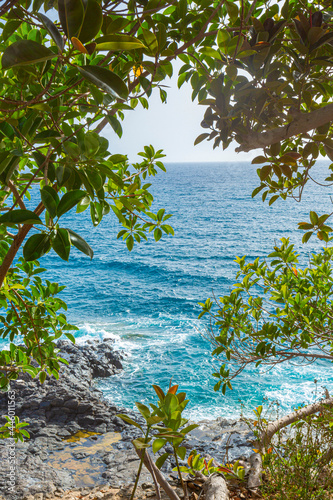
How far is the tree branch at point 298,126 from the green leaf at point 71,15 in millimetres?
722

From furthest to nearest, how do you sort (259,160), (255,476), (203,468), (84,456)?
(84,456) → (255,476) → (203,468) → (259,160)

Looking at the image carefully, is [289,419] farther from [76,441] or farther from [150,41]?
[76,441]

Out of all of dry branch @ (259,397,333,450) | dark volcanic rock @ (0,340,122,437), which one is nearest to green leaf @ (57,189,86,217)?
dry branch @ (259,397,333,450)

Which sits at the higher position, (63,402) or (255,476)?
(255,476)

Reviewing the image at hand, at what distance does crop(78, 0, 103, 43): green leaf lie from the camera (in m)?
0.50

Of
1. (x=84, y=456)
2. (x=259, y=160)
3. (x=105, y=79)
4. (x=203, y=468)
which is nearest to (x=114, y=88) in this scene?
(x=105, y=79)

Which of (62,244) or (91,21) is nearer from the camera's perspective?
(91,21)

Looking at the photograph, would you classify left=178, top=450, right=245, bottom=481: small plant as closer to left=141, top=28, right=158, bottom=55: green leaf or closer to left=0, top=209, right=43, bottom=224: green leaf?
left=0, top=209, right=43, bottom=224: green leaf

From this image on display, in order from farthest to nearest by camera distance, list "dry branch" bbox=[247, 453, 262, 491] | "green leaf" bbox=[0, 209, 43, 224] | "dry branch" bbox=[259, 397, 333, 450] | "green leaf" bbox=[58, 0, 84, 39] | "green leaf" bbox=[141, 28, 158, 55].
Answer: "dry branch" bbox=[259, 397, 333, 450] < "dry branch" bbox=[247, 453, 262, 491] < "green leaf" bbox=[141, 28, 158, 55] < "green leaf" bbox=[0, 209, 43, 224] < "green leaf" bbox=[58, 0, 84, 39]

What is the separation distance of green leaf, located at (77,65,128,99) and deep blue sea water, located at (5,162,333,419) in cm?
230

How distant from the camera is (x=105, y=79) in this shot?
0.51 metres

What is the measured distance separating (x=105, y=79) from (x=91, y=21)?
0.30 ft

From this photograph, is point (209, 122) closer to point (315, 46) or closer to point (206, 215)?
point (315, 46)

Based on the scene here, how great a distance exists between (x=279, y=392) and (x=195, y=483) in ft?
22.7
